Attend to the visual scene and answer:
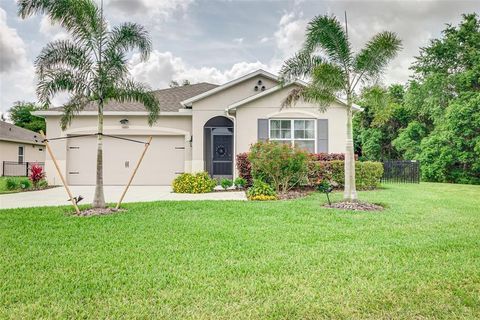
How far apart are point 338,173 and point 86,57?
9875 mm

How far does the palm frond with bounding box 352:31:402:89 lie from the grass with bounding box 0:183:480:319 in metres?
4.61

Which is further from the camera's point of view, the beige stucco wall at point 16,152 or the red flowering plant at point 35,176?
the beige stucco wall at point 16,152

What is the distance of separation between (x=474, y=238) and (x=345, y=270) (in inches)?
131

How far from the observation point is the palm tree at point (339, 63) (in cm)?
951

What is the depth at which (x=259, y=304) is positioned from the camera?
11.0ft

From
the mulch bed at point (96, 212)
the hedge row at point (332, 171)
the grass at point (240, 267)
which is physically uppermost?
the hedge row at point (332, 171)

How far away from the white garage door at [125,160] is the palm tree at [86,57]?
24.7ft

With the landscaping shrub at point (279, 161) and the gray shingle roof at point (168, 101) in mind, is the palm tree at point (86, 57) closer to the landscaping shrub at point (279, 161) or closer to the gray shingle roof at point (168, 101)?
the landscaping shrub at point (279, 161)

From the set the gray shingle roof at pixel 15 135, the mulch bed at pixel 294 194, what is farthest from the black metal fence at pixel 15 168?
the mulch bed at pixel 294 194

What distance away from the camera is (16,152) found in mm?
27391

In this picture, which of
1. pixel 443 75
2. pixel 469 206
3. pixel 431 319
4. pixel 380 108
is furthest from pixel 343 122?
pixel 443 75

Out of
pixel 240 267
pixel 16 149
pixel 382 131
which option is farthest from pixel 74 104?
pixel 382 131

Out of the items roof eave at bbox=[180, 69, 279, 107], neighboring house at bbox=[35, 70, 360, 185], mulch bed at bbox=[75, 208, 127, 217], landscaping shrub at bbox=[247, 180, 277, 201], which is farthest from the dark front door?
mulch bed at bbox=[75, 208, 127, 217]

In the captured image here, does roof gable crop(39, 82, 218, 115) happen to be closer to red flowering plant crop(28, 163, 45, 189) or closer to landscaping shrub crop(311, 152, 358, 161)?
red flowering plant crop(28, 163, 45, 189)
